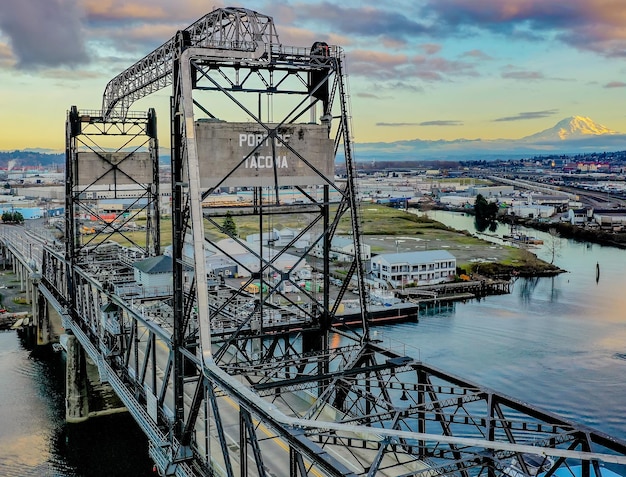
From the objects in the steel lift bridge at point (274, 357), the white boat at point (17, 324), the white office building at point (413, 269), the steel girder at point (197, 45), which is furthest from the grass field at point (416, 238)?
the steel lift bridge at point (274, 357)

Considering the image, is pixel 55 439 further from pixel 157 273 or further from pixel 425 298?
pixel 425 298

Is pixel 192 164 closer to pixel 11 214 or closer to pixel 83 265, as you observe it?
pixel 83 265

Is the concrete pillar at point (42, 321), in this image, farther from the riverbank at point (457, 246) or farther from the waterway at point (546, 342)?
the riverbank at point (457, 246)

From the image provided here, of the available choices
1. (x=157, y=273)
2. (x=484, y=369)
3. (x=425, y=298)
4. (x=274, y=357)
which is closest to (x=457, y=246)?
(x=425, y=298)

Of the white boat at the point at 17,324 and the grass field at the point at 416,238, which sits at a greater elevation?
the grass field at the point at 416,238

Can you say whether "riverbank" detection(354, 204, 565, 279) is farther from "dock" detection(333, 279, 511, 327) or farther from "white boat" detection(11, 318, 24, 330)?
→ "white boat" detection(11, 318, 24, 330)

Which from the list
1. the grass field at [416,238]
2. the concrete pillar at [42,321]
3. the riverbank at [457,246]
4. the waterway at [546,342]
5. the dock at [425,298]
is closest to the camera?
the waterway at [546,342]
